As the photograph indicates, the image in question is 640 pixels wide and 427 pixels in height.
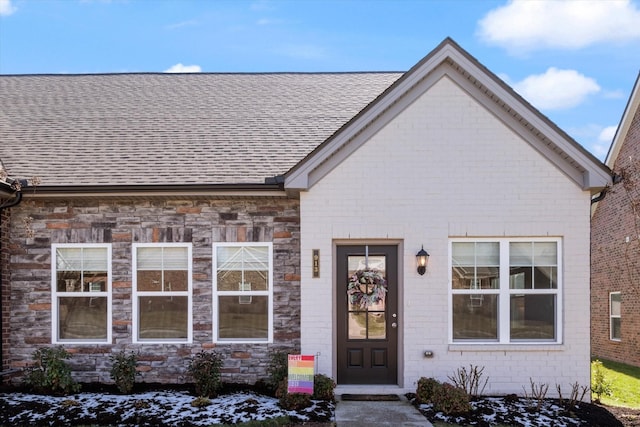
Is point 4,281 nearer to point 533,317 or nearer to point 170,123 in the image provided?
point 170,123

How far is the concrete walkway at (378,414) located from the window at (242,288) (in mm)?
1951

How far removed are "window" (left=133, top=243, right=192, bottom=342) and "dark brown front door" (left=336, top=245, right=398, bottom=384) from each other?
256 centimetres

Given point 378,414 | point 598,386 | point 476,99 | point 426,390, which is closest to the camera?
point 378,414

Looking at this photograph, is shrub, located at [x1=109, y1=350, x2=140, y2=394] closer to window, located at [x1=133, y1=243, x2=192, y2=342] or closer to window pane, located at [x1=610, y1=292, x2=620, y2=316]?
window, located at [x1=133, y1=243, x2=192, y2=342]

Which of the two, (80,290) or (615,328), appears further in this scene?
(615,328)

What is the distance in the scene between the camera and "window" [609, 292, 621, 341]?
613 inches

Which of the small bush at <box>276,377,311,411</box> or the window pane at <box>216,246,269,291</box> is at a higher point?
the window pane at <box>216,246,269,291</box>

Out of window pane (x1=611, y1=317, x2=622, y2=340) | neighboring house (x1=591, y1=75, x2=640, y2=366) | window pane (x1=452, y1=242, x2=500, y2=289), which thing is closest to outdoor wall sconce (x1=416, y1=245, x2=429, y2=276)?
window pane (x1=452, y1=242, x2=500, y2=289)

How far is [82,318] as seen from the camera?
30.2 ft

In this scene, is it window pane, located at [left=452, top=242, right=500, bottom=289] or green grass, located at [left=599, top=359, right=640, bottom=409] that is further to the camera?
green grass, located at [left=599, top=359, right=640, bottom=409]

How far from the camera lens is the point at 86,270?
923cm

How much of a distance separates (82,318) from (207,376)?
2.50m

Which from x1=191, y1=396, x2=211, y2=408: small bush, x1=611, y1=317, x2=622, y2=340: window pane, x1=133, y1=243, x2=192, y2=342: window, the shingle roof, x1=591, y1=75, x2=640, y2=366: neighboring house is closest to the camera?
x1=191, y1=396, x2=211, y2=408: small bush

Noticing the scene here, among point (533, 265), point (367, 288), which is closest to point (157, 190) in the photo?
point (367, 288)
